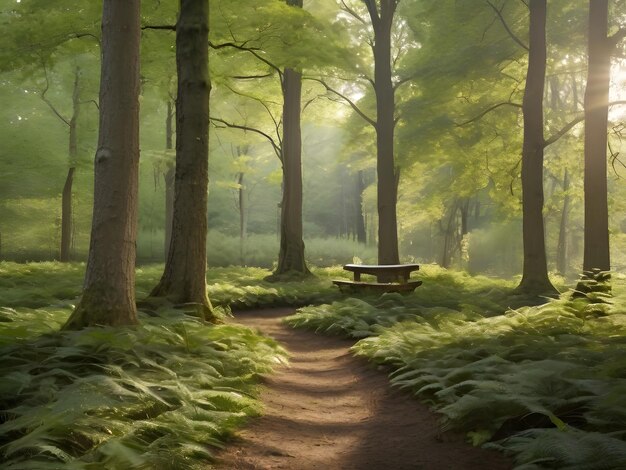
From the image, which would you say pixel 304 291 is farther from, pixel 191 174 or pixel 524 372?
pixel 524 372

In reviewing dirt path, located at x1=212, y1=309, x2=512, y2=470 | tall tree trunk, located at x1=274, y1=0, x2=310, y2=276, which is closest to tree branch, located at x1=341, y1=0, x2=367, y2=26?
tall tree trunk, located at x1=274, y1=0, x2=310, y2=276

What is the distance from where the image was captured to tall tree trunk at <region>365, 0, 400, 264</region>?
16844 millimetres

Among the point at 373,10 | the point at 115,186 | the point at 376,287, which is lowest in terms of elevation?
the point at 376,287

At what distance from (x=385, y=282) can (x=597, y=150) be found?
5.90m

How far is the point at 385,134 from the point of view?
1711 cm

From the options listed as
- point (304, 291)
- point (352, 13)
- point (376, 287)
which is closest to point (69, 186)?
point (304, 291)

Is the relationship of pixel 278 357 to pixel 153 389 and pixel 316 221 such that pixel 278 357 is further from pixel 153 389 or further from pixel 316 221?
pixel 316 221

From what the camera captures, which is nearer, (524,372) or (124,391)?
(124,391)

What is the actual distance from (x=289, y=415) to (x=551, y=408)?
2267 millimetres

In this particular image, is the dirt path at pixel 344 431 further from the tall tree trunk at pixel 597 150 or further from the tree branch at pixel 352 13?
the tree branch at pixel 352 13

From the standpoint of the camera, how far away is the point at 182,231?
8.38 metres

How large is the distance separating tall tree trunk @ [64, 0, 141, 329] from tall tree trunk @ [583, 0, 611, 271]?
850cm

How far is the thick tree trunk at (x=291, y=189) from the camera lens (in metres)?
16.9

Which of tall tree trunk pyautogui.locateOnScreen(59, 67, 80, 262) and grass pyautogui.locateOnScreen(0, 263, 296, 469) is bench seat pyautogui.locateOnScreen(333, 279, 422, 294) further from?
tall tree trunk pyautogui.locateOnScreen(59, 67, 80, 262)
